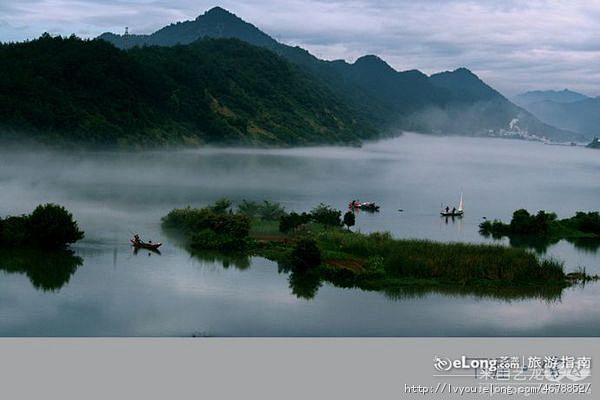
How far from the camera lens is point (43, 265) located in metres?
30.5

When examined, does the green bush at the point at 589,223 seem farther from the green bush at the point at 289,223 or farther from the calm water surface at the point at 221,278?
the green bush at the point at 289,223

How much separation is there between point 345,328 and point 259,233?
14992 mm

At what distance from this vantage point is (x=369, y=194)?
64.7 m

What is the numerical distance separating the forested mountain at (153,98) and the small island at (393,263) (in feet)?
200

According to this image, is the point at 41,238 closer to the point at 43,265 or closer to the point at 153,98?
the point at 43,265

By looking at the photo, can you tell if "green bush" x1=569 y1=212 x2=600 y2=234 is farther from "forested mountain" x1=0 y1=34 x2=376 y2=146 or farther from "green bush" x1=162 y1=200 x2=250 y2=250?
"forested mountain" x1=0 y1=34 x2=376 y2=146

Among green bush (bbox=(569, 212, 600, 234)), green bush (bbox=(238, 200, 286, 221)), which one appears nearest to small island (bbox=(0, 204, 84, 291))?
green bush (bbox=(238, 200, 286, 221))

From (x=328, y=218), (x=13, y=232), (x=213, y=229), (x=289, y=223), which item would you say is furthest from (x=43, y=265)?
(x=328, y=218)

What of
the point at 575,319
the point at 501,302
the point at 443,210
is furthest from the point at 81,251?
the point at 443,210

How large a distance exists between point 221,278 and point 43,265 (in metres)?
6.91

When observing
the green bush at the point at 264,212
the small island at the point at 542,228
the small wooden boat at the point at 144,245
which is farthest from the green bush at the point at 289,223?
the small island at the point at 542,228

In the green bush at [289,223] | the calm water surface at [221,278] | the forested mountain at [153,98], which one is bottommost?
the calm water surface at [221,278]

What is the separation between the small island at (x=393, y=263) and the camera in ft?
95.6
